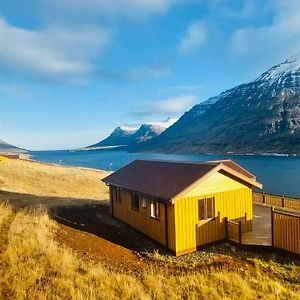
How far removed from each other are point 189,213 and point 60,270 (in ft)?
23.7

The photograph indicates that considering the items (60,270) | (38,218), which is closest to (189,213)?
(60,270)

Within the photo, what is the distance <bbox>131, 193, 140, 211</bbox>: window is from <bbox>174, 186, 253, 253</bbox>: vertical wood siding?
14.9 ft

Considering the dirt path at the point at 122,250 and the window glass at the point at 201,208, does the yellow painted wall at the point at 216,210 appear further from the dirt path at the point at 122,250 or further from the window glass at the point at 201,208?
the dirt path at the point at 122,250

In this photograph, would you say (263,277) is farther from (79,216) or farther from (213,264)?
(79,216)

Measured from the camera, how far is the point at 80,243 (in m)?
17.7

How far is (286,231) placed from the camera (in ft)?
50.9

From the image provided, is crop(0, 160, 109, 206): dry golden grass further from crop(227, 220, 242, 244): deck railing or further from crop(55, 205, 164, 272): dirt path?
crop(227, 220, 242, 244): deck railing

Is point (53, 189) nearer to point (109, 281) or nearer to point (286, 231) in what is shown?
point (109, 281)

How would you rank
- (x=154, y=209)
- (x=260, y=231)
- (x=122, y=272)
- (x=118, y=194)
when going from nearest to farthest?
(x=122, y=272) → (x=154, y=209) → (x=260, y=231) → (x=118, y=194)

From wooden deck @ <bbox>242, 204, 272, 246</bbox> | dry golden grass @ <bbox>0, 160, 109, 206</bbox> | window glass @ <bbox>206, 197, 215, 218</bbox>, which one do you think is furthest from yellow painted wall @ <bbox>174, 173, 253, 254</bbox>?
dry golden grass @ <bbox>0, 160, 109, 206</bbox>

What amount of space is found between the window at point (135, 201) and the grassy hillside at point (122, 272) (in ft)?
9.00

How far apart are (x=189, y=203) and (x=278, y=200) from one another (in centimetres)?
1180

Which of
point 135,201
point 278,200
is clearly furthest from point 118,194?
point 278,200

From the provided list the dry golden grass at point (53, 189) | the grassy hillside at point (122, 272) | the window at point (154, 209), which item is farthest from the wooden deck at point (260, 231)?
the dry golden grass at point (53, 189)
